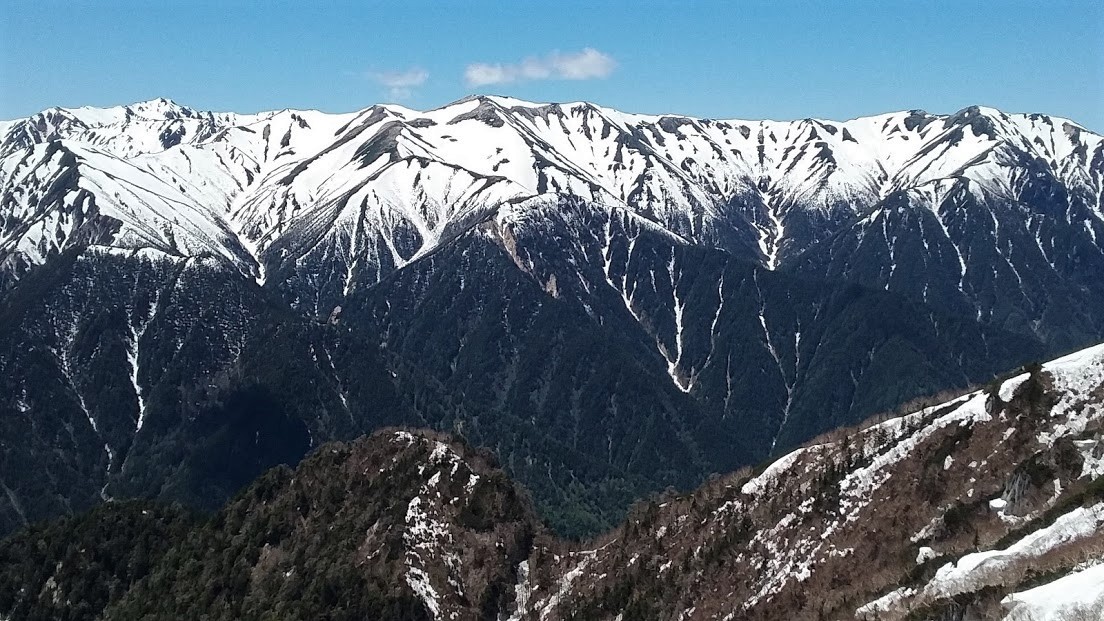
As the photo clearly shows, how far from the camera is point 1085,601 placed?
3538 cm

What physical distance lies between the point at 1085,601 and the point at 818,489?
7272 cm

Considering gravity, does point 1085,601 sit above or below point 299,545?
below

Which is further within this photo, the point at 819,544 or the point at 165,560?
the point at 165,560

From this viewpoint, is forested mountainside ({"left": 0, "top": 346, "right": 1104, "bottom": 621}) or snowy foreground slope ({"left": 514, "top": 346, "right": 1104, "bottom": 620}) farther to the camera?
forested mountainside ({"left": 0, "top": 346, "right": 1104, "bottom": 621})

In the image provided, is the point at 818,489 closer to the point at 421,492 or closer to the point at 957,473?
the point at 957,473

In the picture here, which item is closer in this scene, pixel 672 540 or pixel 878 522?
pixel 878 522

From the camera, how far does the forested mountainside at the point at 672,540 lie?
191 ft

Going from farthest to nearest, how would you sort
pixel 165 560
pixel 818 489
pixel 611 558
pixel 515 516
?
pixel 165 560
pixel 515 516
pixel 611 558
pixel 818 489

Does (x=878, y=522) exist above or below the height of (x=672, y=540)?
below

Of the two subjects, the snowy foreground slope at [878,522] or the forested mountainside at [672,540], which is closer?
the snowy foreground slope at [878,522]

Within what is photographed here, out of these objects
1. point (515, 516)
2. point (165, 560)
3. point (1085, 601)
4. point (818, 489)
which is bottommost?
point (1085, 601)

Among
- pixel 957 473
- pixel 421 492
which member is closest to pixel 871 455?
pixel 957 473

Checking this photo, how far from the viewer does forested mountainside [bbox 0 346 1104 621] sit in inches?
2293

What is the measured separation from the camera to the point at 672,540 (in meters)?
119
